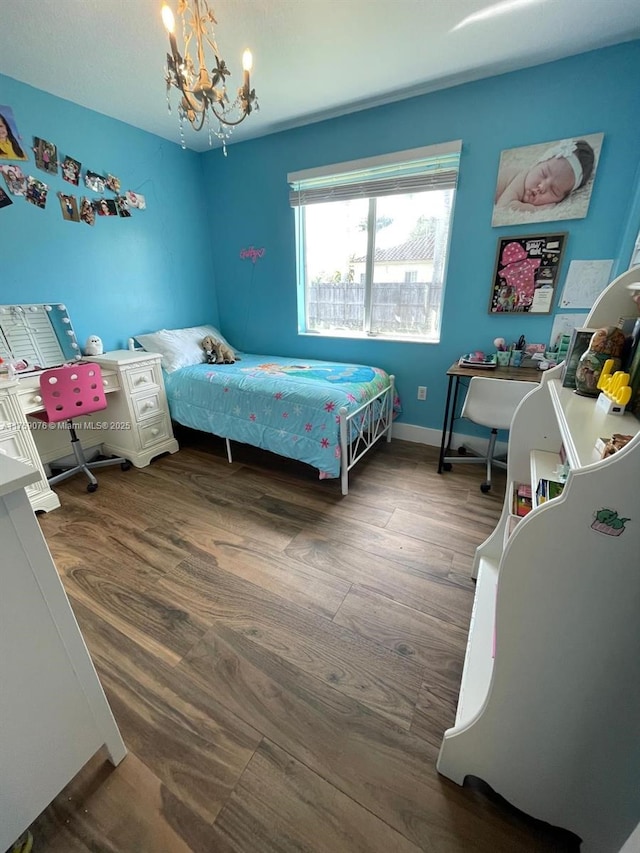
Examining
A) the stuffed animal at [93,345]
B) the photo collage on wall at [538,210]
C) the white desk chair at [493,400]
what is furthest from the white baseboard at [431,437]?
the stuffed animal at [93,345]

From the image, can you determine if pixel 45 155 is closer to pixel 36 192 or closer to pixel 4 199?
pixel 36 192

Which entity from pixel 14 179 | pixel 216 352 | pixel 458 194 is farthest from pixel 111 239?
pixel 458 194

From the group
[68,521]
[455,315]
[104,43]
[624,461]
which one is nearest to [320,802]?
[624,461]

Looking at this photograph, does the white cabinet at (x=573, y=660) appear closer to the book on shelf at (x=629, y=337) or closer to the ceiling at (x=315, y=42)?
the book on shelf at (x=629, y=337)

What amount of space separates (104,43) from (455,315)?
8.61 ft

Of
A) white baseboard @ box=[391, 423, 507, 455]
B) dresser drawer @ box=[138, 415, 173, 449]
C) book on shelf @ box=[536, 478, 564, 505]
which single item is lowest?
white baseboard @ box=[391, 423, 507, 455]

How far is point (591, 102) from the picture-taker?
197 centimetres

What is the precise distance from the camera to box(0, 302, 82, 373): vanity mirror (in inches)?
89.0

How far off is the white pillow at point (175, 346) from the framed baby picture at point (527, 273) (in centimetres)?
251

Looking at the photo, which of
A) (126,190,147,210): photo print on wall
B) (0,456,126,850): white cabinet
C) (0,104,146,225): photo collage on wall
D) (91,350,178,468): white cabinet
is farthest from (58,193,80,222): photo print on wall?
(0,456,126,850): white cabinet

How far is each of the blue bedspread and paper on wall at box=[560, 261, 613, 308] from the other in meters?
1.33

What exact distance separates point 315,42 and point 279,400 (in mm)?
1961

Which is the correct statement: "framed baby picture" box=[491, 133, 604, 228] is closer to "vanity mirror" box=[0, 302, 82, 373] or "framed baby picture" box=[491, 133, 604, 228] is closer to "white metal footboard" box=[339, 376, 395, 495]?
"white metal footboard" box=[339, 376, 395, 495]

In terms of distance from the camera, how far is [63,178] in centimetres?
241
